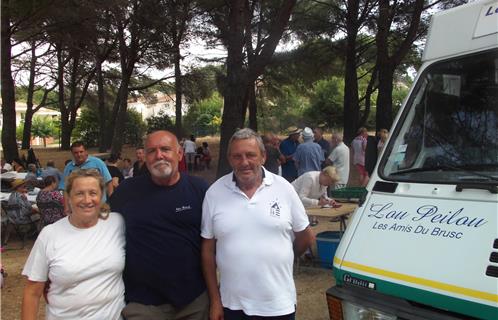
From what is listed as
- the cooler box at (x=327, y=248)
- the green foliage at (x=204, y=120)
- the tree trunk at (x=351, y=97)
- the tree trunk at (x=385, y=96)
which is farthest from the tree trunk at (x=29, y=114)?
the cooler box at (x=327, y=248)

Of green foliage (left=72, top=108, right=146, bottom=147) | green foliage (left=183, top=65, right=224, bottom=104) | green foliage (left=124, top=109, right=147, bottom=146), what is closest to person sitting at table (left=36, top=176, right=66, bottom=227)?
green foliage (left=183, top=65, right=224, bottom=104)

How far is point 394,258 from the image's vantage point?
7.90 feet

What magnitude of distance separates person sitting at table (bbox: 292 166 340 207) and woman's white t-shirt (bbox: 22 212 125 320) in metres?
4.25

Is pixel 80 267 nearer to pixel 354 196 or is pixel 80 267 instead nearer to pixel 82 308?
pixel 82 308

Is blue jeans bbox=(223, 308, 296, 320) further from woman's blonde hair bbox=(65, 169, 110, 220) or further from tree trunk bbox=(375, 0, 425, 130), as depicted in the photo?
tree trunk bbox=(375, 0, 425, 130)

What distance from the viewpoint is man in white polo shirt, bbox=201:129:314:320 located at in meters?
2.58

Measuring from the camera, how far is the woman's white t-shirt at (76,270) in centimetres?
247

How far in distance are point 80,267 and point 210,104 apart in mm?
54024

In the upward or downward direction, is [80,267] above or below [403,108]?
below

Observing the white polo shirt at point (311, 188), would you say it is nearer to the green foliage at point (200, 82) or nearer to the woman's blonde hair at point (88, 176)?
the woman's blonde hair at point (88, 176)

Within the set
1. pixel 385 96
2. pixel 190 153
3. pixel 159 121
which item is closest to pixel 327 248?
pixel 385 96

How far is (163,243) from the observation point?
2654 millimetres

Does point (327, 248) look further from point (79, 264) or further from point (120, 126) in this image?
point (120, 126)

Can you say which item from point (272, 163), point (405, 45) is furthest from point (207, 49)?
point (272, 163)
